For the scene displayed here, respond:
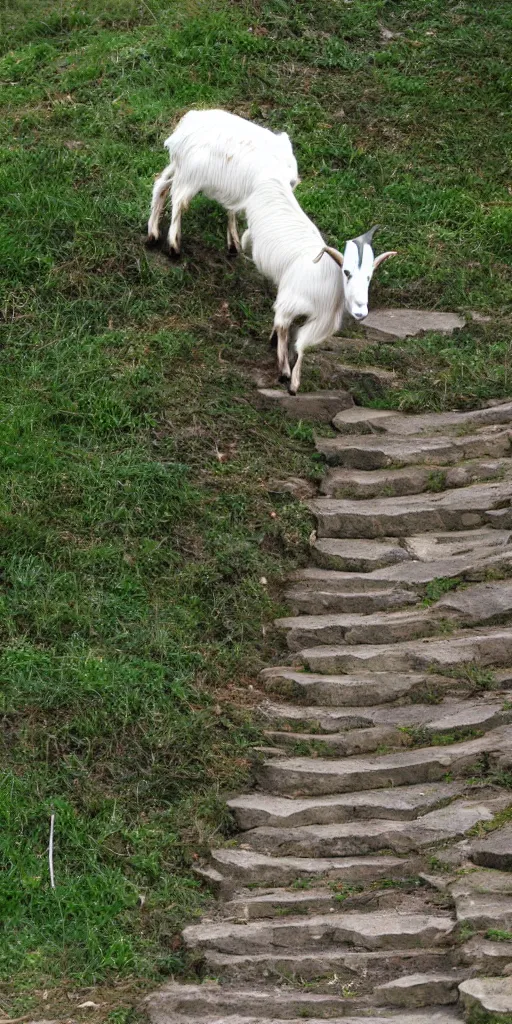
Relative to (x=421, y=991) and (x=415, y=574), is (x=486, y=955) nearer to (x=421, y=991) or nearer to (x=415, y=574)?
(x=421, y=991)

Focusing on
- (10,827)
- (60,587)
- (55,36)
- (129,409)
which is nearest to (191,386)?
(129,409)

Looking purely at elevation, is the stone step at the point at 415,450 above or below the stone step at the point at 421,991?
above

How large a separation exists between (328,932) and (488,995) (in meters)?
0.82

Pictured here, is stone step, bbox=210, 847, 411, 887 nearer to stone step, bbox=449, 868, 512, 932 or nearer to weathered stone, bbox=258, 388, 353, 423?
stone step, bbox=449, 868, 512, 932

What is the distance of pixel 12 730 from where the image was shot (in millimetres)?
6066

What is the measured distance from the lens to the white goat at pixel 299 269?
7.55 metres

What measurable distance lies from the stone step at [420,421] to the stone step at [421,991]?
385 centimetres

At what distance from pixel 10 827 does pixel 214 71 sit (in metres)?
7.18

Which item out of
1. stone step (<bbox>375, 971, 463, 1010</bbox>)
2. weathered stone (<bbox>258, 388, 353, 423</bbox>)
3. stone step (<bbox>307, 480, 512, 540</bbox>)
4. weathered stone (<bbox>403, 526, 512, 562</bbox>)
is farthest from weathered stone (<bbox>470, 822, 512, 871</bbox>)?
weathered stone (<bbox>258, 388, 353, 423</bbox>)

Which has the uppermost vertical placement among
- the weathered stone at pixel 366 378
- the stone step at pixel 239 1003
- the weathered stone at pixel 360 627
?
the weathered stone at pixel 366 378

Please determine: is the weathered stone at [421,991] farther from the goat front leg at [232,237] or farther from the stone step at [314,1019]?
the goat front leg at [232,237]

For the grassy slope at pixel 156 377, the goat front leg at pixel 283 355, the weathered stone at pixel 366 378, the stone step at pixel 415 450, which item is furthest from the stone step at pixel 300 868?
the weathered stone at pixel 366 378

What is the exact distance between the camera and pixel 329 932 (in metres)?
5.10

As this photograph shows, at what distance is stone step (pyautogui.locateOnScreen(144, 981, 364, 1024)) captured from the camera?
15.7ft
